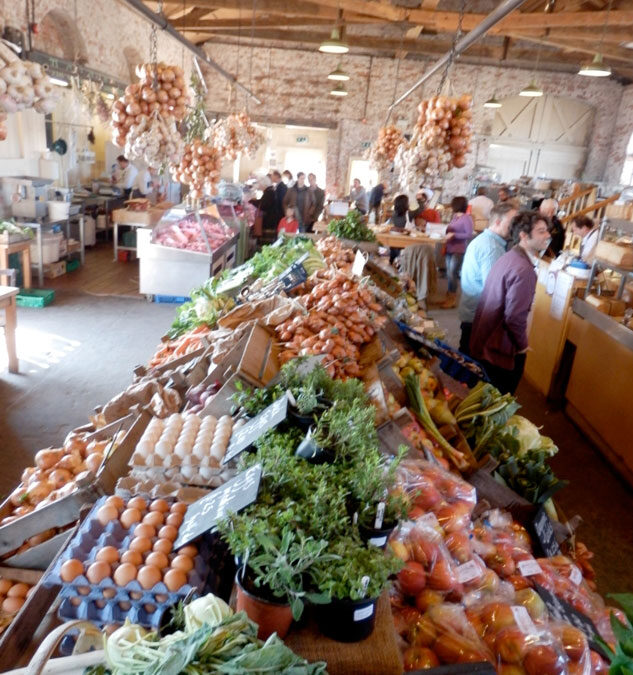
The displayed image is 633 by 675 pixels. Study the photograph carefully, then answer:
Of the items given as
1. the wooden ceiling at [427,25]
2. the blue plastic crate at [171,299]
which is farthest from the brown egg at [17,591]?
the wooden ceiling at [427,25]

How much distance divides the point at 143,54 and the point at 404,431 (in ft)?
43.2

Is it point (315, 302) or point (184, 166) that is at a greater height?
point (184, 166)

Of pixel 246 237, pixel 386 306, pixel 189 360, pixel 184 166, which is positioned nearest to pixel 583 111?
pixel 246 237

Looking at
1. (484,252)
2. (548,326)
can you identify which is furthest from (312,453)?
(548,326)

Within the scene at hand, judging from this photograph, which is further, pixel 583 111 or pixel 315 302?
pixel 583 111

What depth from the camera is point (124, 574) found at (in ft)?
4.85

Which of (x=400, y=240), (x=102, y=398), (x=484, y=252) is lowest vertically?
(x=102, y=398)

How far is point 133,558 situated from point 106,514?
23cm

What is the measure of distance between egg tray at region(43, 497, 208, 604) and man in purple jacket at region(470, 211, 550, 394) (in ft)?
10.6

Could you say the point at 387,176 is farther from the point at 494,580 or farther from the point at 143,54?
the point at 494,580

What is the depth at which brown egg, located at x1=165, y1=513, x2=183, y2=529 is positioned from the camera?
5.58 feet

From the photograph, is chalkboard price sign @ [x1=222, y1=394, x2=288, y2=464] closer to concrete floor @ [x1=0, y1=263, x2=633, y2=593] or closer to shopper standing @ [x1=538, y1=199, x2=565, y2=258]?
concrete floor @ [x1=0, y1=263, x2=633, y2=593]

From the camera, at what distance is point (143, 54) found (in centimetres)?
1302

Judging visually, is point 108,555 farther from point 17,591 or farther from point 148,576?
point 17,591
